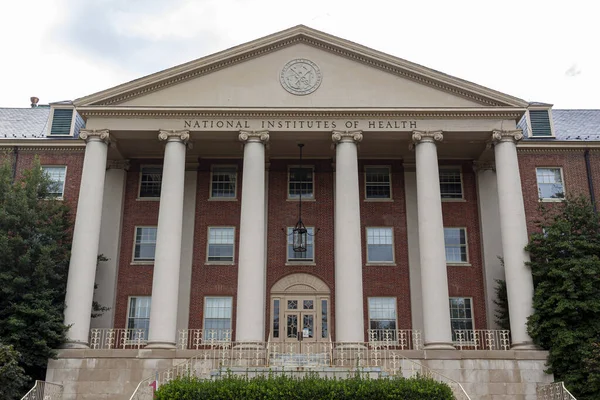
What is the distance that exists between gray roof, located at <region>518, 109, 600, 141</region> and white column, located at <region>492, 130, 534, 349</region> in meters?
6.66

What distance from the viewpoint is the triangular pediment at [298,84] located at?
32.5 metres

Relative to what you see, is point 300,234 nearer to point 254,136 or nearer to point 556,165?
point 254,136

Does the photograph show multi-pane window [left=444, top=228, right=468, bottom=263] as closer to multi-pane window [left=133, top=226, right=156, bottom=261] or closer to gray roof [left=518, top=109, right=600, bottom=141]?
gray roof [left=518, top=109, right=600, bottom=141]

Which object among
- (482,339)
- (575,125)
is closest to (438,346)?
(482,339)

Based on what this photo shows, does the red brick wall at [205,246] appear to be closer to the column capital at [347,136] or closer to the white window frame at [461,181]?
the column capital at [347,136]

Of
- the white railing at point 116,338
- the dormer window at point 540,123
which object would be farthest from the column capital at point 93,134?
the dormer window at point 540,123

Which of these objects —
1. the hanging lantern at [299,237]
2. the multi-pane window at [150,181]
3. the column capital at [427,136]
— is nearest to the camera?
the column capital at [427,136]

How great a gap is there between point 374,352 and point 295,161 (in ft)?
43.7

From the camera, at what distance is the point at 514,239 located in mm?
30641

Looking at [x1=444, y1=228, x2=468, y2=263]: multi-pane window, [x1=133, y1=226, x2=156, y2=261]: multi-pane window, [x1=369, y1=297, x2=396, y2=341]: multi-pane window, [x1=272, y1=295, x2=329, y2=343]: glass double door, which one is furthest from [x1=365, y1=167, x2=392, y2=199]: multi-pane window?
[x1=133, y1=226, x2=156, y2=261]: multi-pane window

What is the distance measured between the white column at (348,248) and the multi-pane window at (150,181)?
10.6 metres

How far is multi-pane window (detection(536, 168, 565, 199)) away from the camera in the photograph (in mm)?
36781

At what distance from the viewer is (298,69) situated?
33.2 m

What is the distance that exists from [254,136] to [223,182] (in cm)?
564
